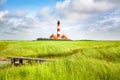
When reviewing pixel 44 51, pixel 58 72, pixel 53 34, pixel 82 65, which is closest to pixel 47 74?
pixel 58 72

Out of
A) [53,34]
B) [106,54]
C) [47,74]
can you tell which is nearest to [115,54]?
[106,54]

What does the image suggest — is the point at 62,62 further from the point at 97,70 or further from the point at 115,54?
the point at 115,54

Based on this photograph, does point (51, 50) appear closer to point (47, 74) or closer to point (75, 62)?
point (75, 62)

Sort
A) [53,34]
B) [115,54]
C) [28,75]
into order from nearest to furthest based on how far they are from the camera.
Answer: [28,75] → [115,54] → [53,34]

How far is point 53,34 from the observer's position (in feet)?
228

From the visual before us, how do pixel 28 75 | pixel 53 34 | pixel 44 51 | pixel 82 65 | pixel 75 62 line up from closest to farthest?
1. pixel 28 75
2. pixel 82 65
3. pixel 75 62
4. pixel 44 51
5. pixel 53 34

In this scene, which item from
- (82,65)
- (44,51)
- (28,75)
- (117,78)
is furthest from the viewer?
(44,51)

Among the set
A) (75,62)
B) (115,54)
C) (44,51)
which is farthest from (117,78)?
(44,51)

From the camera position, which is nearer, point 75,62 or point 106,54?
point 75,62

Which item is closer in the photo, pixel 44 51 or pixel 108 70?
pixel 108 70

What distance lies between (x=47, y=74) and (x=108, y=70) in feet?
6.90

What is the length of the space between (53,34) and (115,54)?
53.9m

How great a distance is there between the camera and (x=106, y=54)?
16.6 meters

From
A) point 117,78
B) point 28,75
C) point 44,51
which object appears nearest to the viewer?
point 117,78
